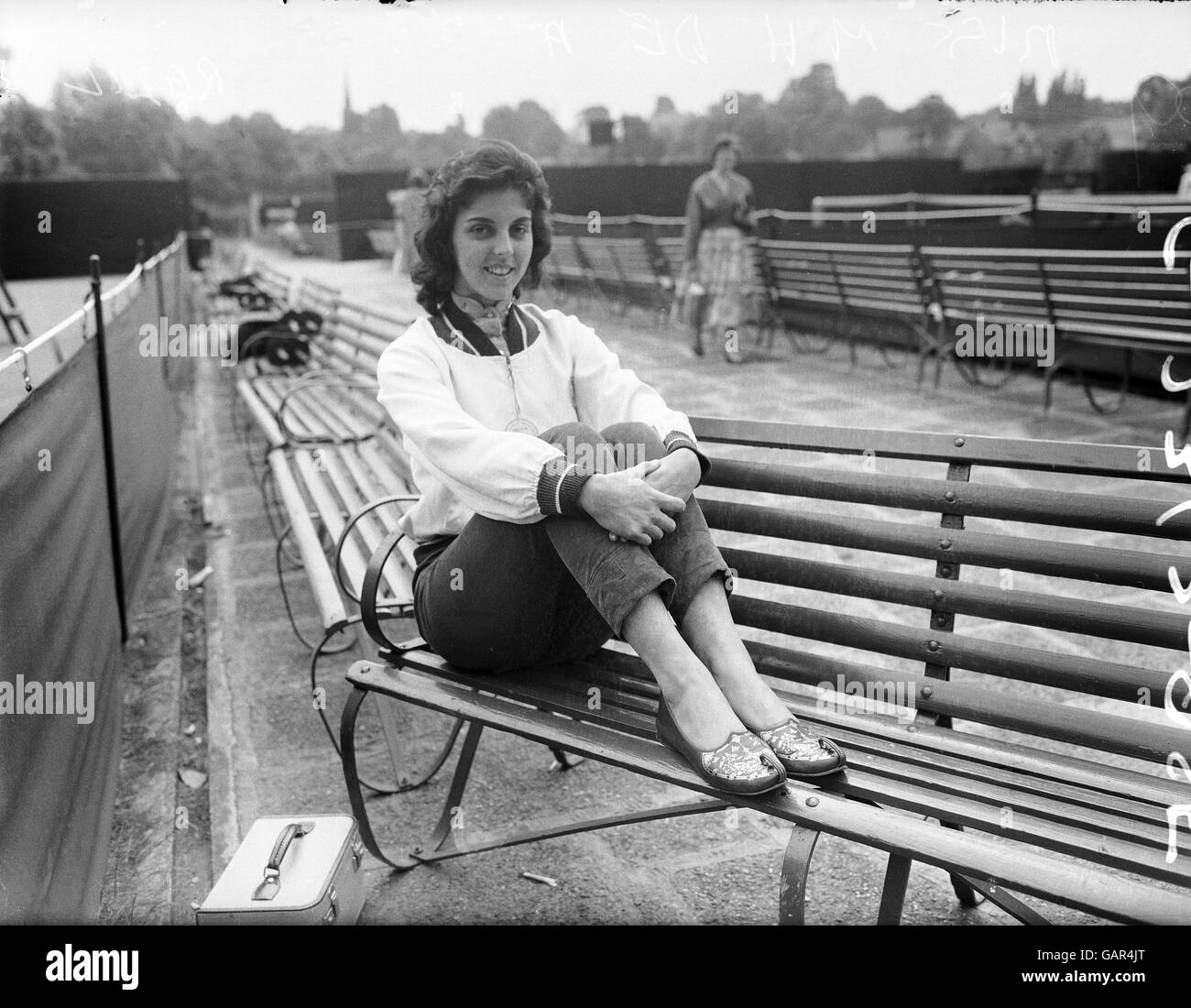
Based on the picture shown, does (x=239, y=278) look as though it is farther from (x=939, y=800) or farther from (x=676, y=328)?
(x=939, y=800)

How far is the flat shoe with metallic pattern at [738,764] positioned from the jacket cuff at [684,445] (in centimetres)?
56

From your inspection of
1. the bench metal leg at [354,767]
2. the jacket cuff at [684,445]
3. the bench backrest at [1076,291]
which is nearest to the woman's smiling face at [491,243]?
the jacket cuff at [684,445]

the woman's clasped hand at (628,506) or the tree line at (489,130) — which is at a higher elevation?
the tree line at (489,130)

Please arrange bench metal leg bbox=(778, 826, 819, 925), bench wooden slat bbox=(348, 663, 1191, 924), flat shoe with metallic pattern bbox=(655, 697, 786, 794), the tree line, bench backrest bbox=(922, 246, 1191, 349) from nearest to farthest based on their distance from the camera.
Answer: bench wooden slat bbox=(348, 663, 1191, 924) < bench metal leg bbox=(778, 826, 819, 925) < flat shoe with metallic pattern bbox=(655, 697, 786, 794) < the tree line < bench backrest bbox=(922, 246, 1191, 349)

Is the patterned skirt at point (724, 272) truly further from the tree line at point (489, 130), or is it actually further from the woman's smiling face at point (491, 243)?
the woman's smiling face at point (491, 243)

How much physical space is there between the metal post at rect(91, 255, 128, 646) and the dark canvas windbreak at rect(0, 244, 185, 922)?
5 centimetres

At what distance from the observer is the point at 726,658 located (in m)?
2.08

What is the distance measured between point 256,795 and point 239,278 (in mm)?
10396

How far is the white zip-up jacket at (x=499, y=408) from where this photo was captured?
7.04ft

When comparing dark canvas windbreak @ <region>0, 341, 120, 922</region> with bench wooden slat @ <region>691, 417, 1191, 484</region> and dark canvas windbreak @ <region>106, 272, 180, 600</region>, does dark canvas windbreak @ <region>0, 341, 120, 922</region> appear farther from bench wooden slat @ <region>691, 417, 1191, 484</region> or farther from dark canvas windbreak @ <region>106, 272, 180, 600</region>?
bench wooden slat @ <region>691, 417, 1191, 484</region>

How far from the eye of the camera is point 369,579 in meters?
2.57

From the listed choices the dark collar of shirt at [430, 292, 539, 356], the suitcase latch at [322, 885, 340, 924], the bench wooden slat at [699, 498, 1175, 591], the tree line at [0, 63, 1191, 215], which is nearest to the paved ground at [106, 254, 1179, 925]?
the suitcase latch at [322, 885, 340, 924]

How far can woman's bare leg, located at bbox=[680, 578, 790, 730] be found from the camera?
79.6 inches

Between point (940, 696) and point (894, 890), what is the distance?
1.80ft
